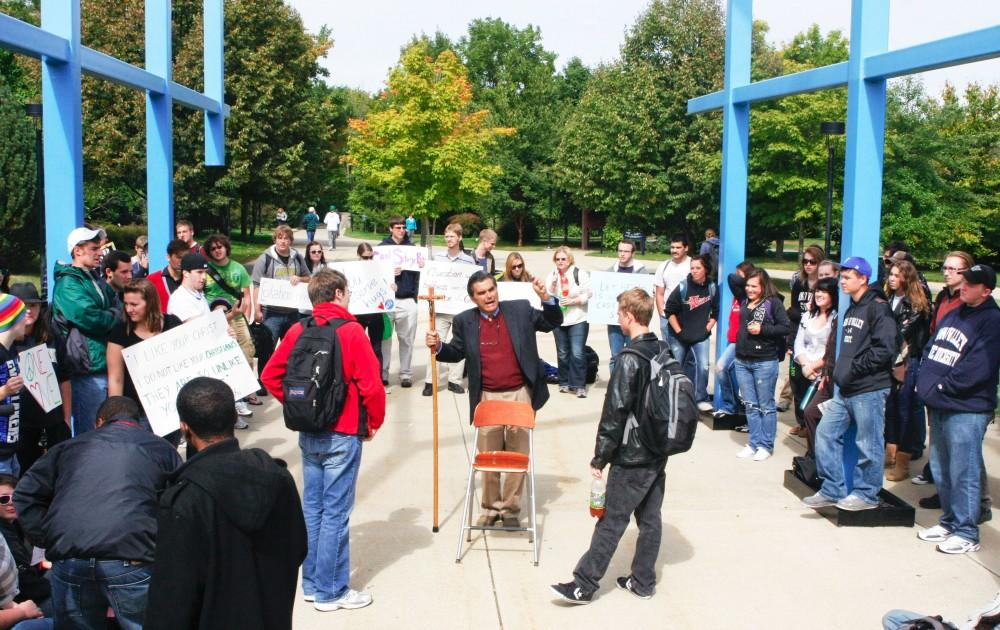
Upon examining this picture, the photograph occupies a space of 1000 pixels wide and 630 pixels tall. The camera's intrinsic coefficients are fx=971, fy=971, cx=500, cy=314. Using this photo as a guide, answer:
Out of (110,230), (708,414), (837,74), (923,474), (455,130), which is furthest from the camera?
(455,130)

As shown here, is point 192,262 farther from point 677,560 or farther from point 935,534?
point 935,534

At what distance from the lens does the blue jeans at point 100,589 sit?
3.92 metres

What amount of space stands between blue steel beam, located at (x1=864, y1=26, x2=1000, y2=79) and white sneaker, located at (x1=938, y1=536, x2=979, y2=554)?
3.16m

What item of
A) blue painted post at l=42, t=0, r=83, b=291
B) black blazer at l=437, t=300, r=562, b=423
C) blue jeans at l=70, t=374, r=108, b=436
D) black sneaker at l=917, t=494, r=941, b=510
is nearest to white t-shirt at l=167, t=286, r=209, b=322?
blue painted post at l=42, t=0, r=83, b=291

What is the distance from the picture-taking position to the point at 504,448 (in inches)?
280

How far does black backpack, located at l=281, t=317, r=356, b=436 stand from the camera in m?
5.37

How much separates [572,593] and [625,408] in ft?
3.78

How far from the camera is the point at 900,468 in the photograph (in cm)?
830

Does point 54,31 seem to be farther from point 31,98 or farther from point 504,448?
point 31,98

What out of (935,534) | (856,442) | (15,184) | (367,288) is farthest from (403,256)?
(15,184)

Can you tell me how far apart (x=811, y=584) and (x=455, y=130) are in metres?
32.5

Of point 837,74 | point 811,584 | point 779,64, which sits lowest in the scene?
point 811,584

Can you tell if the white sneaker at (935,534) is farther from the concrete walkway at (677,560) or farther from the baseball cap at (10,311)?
the baseball cap at (10,311)

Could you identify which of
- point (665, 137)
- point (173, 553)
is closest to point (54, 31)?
point (173, 553)
